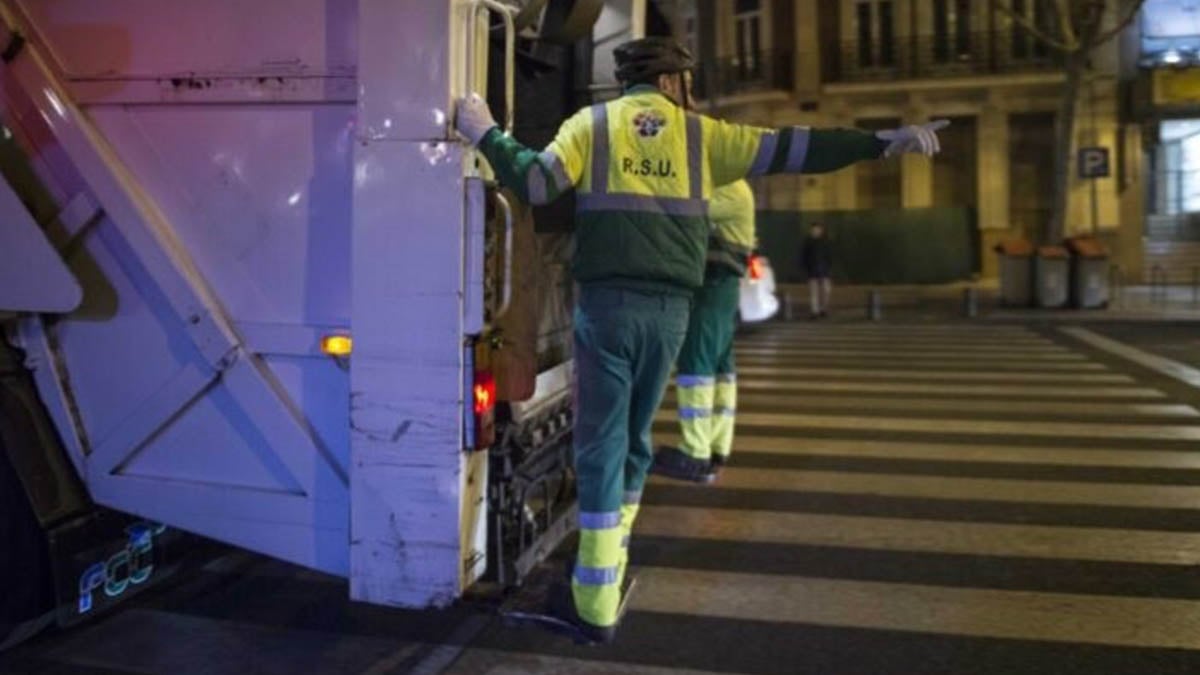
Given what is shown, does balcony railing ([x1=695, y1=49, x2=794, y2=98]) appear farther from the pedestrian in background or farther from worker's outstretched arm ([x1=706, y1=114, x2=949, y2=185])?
worker's outstretched arm ([x1=706, y1=114, x2=949, y2=185])

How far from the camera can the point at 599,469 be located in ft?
12.9

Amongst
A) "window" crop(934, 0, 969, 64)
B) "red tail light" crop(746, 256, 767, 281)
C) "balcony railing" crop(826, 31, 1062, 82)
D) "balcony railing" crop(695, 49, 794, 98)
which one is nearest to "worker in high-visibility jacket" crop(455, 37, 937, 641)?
"red tail light" crop(746, 256, 767, 281)

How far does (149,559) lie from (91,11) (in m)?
1.95

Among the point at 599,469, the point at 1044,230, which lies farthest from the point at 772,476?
the point at 1044,230

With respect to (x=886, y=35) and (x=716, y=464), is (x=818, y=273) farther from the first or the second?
(x=886, y=35)

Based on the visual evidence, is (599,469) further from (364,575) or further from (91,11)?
(91,11)

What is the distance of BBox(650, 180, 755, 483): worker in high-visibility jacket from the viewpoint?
643 centimetres

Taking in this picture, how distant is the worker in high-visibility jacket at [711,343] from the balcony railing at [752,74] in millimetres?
27749

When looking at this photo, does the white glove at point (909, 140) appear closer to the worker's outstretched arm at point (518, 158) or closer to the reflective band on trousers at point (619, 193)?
the reflective band on trousers at point (619, 193)

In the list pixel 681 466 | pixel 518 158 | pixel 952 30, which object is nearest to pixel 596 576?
pixel 518 158

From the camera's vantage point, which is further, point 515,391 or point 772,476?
point 772,476

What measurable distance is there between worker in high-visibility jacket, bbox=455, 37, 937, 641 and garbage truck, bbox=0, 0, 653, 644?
23 centimetres

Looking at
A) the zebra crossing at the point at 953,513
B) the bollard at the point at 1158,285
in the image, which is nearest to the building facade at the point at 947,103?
the bollard at the point at 1158,285

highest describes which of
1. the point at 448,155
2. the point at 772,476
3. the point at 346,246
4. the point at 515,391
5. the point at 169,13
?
the point at 169,13
